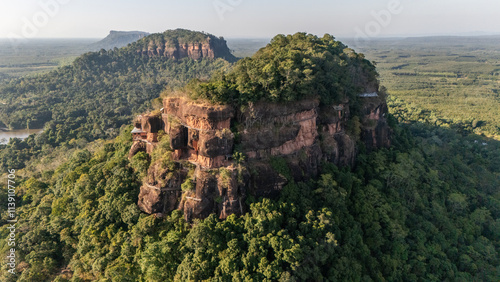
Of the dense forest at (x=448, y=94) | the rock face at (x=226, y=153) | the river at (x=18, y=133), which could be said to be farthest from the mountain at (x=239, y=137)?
the river at (x=18, y=133)

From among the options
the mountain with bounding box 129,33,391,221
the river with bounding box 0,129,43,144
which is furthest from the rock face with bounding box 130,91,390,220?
the river with bounding box 0,129,43,144

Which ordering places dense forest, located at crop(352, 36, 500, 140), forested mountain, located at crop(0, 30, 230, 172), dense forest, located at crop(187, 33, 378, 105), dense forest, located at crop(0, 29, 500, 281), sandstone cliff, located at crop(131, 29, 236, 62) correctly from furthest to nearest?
sandstone cliff, located at crop(131, 29, 236, 62), dense forest, located at crop(352, 36, 500, 140), forested mountain, located at crop(0, 30, 230, 172), dense forest, located at crop(187, 33, 378, 105), dense forest, located at crop(0, 29, 500, 281)

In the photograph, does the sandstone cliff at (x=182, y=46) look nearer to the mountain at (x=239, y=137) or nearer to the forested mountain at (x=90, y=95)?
the forested mountain at (x=90, y=95)

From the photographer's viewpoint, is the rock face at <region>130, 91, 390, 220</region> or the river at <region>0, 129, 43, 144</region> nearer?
the rock face at <region>130, 91, 390, 220</region>

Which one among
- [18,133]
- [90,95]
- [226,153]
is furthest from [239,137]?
[90,95]

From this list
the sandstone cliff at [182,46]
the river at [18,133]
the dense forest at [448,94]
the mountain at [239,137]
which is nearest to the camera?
the mountain at [239,137]

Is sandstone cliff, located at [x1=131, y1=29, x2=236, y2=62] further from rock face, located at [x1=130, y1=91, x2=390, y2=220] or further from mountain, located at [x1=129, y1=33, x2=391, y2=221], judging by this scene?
rock face, located at [x1=130, y1=91, x2=390, y2=220]

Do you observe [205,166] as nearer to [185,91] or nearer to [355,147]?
[185,91]
